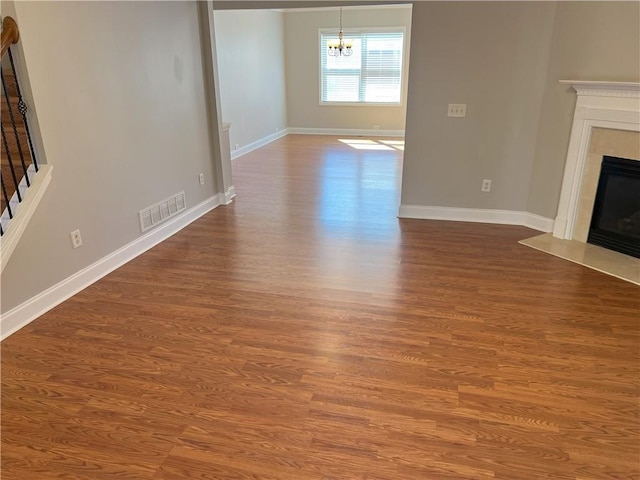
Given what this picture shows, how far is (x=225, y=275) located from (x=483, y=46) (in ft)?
10.4

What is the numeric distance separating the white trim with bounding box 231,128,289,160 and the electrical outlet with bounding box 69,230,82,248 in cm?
496

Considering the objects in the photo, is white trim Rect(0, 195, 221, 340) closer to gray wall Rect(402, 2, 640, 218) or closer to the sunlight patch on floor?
gray wall Rect(402, 2, 640, 218)

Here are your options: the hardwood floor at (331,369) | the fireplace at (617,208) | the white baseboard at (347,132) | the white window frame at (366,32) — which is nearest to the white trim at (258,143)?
the white baseboard at (347,132)

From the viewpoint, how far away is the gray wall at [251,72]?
7.52 meters

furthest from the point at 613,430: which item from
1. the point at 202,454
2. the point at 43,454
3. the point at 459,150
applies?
the point at 459,150

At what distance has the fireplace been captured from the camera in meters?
3.75

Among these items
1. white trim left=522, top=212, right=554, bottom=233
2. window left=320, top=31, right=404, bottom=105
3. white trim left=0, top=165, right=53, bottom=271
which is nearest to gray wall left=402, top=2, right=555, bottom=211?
white trim left=522, top=212, right=554, bottom=233

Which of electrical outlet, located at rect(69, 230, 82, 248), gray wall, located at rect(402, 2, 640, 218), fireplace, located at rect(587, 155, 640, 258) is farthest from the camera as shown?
gray wall, located at rect(402, 2, 640, 218)

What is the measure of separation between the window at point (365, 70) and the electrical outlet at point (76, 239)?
27.1ft

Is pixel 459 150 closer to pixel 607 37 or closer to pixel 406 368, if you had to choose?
pixel 607 37

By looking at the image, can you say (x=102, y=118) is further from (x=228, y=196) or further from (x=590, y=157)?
(x=590, y=157)

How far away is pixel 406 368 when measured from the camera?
241 cm

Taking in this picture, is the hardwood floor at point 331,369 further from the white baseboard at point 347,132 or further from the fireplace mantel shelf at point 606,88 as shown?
the white baseboard at point 347,132

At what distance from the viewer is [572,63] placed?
12.9ft
